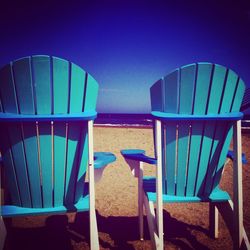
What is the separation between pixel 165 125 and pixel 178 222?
159 cm

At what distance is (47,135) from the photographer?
158 cm

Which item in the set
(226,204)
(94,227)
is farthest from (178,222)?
(94,227)

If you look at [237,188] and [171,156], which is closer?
[237,188]

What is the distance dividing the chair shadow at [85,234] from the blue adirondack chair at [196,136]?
617mm

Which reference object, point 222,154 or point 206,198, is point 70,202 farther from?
point 222,154

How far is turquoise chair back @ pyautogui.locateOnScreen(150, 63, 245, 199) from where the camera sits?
5.49 feet

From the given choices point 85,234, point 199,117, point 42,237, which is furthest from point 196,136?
point 42,237

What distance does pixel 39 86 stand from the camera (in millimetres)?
1505

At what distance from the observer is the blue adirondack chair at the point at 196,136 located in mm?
1661

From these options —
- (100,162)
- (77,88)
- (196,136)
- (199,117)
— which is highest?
(77,88)

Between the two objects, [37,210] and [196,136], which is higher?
[196,136]

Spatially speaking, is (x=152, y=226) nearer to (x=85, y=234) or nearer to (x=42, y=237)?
(x=85, y=234)

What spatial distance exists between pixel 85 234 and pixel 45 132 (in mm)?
1499

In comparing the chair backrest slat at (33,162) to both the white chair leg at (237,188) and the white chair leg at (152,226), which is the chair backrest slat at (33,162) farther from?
the white chair leg at (237,188)
